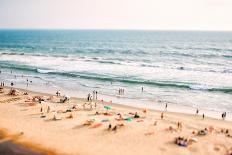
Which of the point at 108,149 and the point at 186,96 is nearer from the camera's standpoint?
the point at 108,149

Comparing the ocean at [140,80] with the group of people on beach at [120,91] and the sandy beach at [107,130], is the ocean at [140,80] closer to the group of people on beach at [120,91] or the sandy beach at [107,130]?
the group of people on beach at [120,91]

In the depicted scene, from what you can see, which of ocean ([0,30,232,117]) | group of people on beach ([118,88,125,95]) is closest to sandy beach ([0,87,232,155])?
ocean ([0,30,232,117])

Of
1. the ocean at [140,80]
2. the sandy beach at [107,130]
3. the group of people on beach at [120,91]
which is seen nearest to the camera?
the sandy beach at [107,130]

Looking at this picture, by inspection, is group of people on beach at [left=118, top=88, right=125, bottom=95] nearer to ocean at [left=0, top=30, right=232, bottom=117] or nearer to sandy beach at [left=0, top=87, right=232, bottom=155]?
ocean at [left=0, top=30, right=232, bottom=117]

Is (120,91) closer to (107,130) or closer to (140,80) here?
(140,80)

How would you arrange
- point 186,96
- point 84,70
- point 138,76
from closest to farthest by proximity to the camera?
point 186,96 → point 138,76 → point 84,70

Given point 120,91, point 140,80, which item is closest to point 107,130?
point 120,91

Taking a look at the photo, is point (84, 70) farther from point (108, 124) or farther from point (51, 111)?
point (108, 124)

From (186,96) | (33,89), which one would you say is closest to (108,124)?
(186,96)

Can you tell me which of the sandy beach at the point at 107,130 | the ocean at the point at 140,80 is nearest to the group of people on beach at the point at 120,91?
the ocean at the point at 140,80
